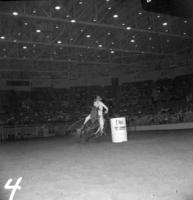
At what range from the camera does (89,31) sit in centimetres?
2919

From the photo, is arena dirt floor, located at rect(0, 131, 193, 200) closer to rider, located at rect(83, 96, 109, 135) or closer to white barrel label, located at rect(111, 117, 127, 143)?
white barrel label, located at rect(111, 117, 127, 143)

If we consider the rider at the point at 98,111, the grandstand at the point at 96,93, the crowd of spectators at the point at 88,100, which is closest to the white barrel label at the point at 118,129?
the grandstand at the point at 96,93

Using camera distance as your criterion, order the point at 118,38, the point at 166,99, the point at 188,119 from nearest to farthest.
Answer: the point at 188,119, the point at 118,38, the point at 166,99

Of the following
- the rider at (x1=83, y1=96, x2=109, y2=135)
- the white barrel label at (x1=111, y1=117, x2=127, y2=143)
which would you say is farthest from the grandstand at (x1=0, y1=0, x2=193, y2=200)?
the rider at (x1=83, y1=96, x2=109, y2=135)

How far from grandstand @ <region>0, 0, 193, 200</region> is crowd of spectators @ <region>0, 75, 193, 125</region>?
13 centimetres

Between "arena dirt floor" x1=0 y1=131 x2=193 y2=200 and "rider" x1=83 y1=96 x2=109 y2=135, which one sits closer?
"arena dirt floor" x1=0 y1=131 x2=193 y2=200

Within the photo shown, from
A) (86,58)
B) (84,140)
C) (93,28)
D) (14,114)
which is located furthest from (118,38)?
(84,140)

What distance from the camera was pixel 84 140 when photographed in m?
15.5

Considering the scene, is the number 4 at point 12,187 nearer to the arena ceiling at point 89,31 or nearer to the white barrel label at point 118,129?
the white barrel label at point 118,129

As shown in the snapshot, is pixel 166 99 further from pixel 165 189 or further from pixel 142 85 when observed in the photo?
pixel 165 189

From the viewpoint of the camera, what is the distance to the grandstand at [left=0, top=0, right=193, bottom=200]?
18.4ft

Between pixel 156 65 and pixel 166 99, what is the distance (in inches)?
242

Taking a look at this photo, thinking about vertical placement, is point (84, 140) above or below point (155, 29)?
below

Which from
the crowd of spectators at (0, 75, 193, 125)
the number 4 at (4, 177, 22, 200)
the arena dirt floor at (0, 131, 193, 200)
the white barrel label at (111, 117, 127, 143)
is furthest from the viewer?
the crowd of spectators at (0, 75, 193, 125)
